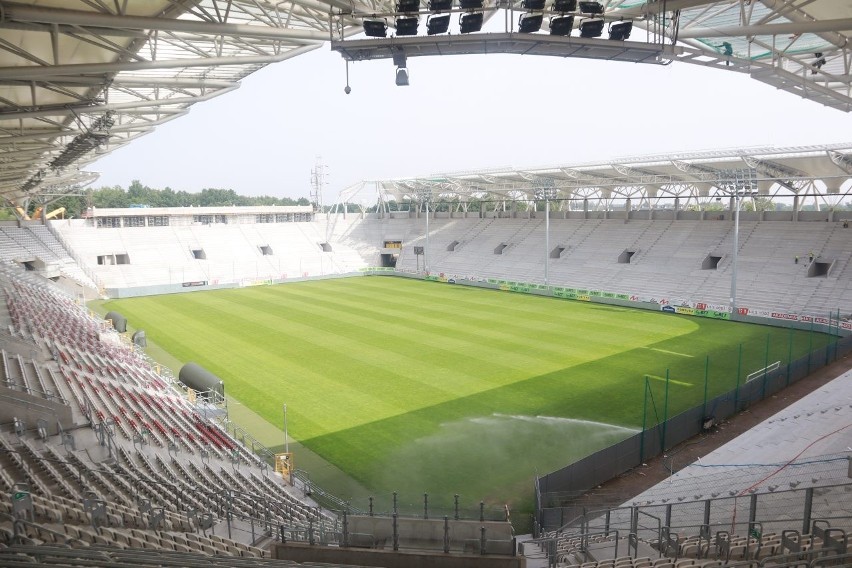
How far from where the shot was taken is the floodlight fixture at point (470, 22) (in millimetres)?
11078

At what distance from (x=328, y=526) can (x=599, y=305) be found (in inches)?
1192

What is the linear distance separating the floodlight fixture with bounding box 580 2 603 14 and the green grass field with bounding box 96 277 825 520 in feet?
33.8

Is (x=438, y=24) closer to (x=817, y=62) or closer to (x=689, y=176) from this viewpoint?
(x=817, y=62)

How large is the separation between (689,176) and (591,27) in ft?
97.6

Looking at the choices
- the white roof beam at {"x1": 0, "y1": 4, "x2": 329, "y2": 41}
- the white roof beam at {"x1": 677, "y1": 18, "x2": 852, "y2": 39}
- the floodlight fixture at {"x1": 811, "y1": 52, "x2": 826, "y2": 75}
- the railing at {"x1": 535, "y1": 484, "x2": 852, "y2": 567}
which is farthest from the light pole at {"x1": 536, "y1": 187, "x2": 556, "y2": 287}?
the white roof beam at {"x1": 0, "y1": 4, "x2": 329, "y2": 41}

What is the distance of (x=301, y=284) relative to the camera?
5125cm

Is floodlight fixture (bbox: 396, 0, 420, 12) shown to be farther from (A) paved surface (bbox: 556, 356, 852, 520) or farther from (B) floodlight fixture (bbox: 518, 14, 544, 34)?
(A) paved surface (bbox: 556, 356, 852, 520)

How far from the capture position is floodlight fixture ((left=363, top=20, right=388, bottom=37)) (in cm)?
1145

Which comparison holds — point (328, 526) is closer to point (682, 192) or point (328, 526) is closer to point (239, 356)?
point (239, 356)

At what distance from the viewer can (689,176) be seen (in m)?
37.8

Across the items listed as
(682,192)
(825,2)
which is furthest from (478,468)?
(682,192)

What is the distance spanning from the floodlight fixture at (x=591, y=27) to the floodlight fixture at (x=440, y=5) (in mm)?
2772

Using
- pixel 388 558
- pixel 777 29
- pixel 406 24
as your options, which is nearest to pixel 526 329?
pixel 777 29

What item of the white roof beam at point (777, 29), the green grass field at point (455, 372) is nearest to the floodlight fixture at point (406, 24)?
the white roof beam at point (777, 29)
